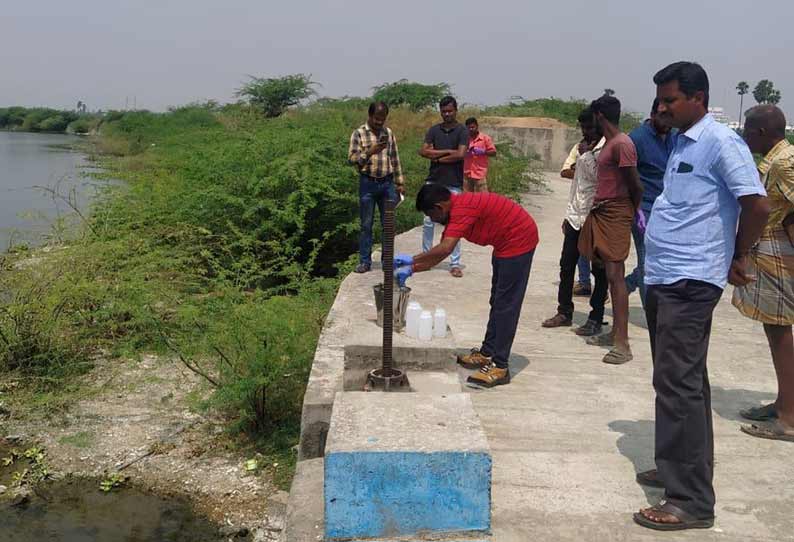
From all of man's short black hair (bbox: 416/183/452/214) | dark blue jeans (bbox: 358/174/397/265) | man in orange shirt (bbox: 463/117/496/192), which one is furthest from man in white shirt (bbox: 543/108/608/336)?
man in orange shirt (bbox: 463/117/496/192)

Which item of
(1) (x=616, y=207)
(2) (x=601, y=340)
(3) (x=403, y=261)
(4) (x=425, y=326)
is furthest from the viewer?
(2) (x=601, y=340)

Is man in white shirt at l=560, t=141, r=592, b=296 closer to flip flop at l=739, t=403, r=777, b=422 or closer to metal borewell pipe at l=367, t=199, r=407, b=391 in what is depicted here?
flip flop at l=739, t=403, r=777, b=422

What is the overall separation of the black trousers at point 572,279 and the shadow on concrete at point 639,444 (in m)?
1.50

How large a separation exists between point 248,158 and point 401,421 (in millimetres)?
8567

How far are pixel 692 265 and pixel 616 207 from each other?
7.00 feet

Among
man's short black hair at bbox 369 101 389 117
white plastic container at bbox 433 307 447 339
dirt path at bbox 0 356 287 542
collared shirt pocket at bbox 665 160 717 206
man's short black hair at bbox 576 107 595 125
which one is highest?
man's short black hair at bbox 369 101 389 117

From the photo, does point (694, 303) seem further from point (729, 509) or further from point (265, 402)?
point (265, 402)

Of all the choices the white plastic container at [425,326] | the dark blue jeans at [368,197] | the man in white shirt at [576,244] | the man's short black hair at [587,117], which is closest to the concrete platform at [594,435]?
the man in white shirt at [576,244]

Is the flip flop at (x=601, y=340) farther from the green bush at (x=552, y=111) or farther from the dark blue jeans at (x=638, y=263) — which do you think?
the green bush at (x=552, y=111)

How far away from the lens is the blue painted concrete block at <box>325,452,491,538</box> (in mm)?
2596

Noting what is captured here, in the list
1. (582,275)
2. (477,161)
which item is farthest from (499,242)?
(477,161)

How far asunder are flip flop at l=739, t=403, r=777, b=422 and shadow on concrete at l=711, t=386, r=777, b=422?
0.14 ft

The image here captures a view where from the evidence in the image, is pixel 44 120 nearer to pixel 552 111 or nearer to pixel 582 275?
pixel 552 111

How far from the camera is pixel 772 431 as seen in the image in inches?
144
